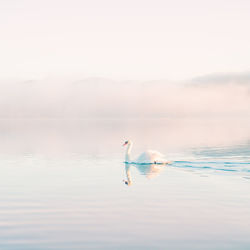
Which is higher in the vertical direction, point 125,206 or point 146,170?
point 146,170

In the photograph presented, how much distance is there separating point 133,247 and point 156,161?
20.8 m

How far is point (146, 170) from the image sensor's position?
3250 cm

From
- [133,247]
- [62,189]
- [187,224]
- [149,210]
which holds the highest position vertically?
[62,189]

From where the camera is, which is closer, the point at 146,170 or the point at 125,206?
the point at 125,206

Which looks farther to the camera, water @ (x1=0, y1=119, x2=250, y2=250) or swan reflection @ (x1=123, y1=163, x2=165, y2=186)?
swan reflection @ (x1=123, y1=163, x2=165, y2=186)

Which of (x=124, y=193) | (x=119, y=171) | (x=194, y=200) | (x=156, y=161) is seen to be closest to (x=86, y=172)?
(x=119, y=171)

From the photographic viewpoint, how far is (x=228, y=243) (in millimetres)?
14148

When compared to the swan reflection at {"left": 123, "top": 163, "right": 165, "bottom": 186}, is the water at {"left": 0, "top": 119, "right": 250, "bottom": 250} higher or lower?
lower

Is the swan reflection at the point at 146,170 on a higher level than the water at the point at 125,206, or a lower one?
higher

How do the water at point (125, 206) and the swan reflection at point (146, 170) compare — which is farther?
the swan reflection at point (146, 170)

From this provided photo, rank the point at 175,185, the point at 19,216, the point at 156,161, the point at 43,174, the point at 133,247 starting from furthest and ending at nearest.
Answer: the point at 156,161, the point at 43,174, the point at 175,185, the point at 19,216, the point at 133,247

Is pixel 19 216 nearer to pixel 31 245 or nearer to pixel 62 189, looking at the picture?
pixel 31 245

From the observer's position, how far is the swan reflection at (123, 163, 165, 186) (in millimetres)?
28800

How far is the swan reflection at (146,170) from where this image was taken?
94.5 feet
